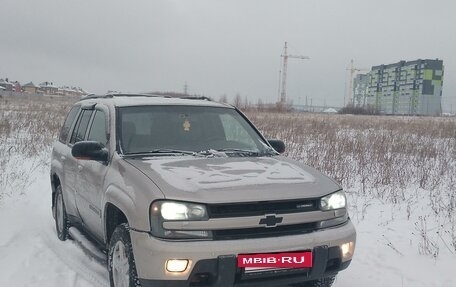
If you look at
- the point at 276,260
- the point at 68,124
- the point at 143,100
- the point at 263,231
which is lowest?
the point at 276,260

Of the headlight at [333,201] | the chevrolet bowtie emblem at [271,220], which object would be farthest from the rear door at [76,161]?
the headlight at [333,201]

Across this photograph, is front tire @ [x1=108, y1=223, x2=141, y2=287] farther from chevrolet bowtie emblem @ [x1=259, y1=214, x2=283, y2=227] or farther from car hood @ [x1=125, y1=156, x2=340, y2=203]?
chevrolet bowtie emblem @ [x1=259, y1=214, x2=283, y2=227]

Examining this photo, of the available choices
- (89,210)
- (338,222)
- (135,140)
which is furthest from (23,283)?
(338,222)

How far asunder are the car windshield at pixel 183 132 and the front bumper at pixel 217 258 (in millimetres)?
1109

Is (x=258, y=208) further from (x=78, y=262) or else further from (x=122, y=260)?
(x=78, y=262)

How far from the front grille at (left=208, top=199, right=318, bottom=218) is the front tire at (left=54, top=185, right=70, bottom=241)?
2963mm

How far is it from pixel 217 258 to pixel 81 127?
290cm

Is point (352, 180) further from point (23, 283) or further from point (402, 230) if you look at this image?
point (23, 283)

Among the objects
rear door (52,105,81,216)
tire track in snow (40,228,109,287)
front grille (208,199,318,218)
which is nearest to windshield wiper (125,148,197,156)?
front grille (208,199,318,218)

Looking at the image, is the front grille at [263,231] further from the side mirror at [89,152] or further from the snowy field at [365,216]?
the side mirror at [89,152]

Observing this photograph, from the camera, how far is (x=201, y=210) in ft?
9.46

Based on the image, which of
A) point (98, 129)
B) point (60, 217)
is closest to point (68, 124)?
point (60, 217)

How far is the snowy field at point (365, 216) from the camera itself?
418 centimetres

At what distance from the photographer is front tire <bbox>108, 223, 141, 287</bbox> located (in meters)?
3.06
